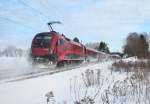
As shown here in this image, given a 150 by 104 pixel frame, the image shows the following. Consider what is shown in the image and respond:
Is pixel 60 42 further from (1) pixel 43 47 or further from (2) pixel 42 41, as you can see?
(1) pixel 43 47

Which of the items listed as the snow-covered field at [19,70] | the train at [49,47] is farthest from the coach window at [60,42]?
the snow-covered field at [19,70]

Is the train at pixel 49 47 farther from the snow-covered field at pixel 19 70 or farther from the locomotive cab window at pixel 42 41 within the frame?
the snow-covered field at pixel 19 70

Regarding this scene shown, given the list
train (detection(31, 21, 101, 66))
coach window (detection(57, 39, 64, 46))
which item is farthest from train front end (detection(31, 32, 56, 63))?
coach window (detection(57, 39, 64, 46))

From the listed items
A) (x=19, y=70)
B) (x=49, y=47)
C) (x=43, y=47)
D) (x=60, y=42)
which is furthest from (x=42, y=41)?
(x=19, y=70)

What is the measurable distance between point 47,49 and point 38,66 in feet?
5.45

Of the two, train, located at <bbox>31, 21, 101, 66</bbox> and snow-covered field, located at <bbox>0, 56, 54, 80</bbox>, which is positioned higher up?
train, located at <bbox>31, 21, 101, 66</bbox>

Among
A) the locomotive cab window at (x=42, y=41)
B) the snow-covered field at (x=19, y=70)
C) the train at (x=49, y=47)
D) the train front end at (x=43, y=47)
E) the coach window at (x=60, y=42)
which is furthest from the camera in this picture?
the coach window at (x=60, y=42)

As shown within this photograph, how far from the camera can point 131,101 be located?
7852 millimetres

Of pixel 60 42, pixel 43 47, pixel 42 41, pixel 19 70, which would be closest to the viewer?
pixel 19 70

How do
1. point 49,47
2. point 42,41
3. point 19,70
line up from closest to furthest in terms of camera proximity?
point 19,70, point 49,47, point 42,41

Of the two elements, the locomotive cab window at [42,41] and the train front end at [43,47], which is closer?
the train front end at [43,47]

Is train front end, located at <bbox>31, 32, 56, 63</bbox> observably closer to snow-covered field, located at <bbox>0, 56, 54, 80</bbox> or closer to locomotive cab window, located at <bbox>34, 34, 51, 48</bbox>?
locomotive cab window, located at <bbox>34, 34, 51, 48</bbox>

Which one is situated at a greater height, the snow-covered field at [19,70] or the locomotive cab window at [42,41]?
the locomotive cab window at [42,41]

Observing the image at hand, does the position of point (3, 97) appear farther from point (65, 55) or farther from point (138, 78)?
point (65, 55)
